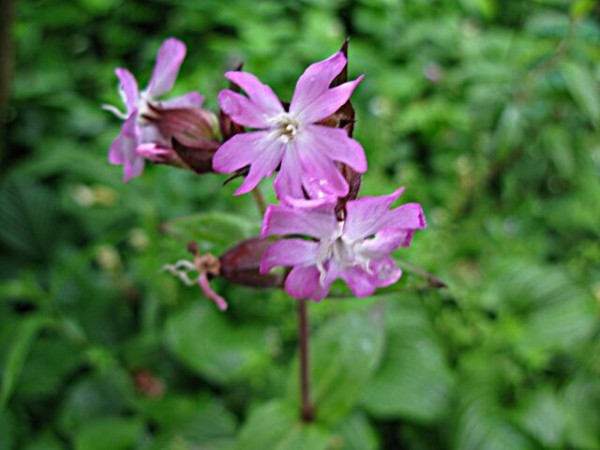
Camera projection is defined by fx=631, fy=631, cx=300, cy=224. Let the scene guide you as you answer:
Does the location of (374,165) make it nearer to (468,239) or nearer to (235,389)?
(468,239)

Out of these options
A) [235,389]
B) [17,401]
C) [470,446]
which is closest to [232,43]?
[235,389]

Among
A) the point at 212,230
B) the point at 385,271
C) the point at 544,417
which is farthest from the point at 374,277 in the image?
the point at 544,417

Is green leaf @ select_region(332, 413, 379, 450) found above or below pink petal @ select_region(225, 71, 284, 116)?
below

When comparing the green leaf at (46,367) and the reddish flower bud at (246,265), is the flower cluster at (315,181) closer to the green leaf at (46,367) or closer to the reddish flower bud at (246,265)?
the reddish flower bud at (246,265)

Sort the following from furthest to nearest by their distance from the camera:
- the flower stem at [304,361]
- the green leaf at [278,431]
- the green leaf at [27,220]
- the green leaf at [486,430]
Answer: the green leaf at [27,220], the green leaf at [486,430], the green leaf at [278,431], the flower stem at [304,361]

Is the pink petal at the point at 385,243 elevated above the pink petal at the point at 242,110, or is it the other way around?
the pink petal at the point at 242,110

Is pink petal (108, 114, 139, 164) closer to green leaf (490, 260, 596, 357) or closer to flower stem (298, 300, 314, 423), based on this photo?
flower stem (298, 300, 314, 423)

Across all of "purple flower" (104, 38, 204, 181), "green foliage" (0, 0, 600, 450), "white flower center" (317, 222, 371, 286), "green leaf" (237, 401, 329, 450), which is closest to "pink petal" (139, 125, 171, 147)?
"purple flower" (104, 38, 204, 181)

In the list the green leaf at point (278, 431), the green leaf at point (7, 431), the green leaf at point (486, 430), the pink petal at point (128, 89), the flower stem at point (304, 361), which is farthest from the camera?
the green leaf at point (486, 430)

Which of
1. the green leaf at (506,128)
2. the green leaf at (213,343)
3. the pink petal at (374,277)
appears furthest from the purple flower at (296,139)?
the green leaf at (506,128)
